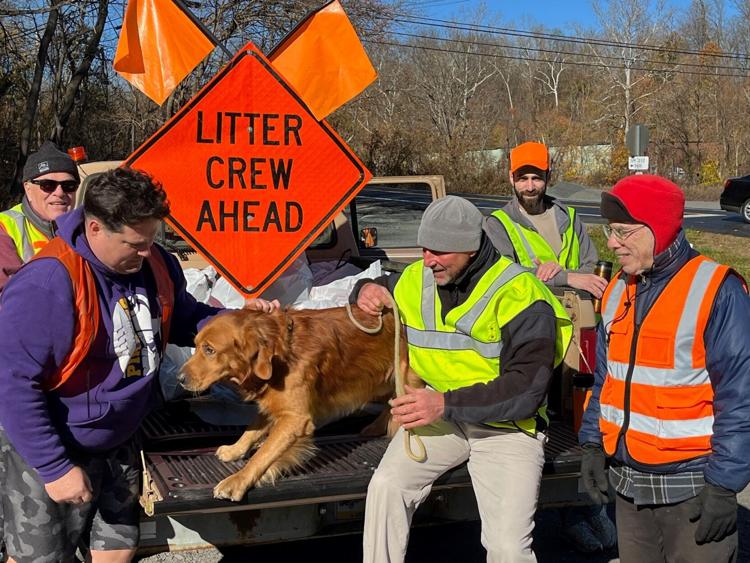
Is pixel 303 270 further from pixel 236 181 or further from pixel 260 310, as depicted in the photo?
pixel 260 310

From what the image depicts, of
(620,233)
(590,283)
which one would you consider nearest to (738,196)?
(590,283)

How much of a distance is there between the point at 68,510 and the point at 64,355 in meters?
0.61

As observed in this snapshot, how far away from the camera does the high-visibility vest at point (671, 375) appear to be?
9.30ft

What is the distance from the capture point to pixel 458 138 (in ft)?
139

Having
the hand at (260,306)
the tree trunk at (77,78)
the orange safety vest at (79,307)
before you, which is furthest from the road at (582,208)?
the tree trunk at (77,78)

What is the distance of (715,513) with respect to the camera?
108 inches

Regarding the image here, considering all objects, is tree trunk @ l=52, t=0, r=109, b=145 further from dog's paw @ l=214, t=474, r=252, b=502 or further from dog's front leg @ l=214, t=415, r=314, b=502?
dog's paw @ l=214, t=474, r=252, b=502

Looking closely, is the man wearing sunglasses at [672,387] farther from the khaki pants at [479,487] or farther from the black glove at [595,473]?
the khaki pants at [479,487]

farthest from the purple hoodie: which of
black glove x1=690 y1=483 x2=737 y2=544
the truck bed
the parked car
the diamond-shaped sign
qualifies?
the parked car

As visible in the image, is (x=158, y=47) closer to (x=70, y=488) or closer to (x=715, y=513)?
(x=70, y=488)

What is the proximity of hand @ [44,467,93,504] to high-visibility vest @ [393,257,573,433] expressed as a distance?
4.70ft

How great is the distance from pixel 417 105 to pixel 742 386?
5281 cm

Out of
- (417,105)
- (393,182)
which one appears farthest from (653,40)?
(393,182)

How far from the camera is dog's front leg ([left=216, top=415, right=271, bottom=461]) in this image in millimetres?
3840
